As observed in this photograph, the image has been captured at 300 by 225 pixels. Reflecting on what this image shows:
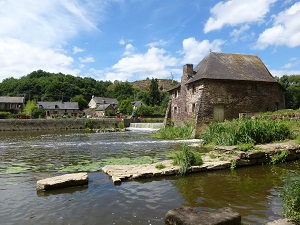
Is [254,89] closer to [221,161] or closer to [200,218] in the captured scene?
[221,161]

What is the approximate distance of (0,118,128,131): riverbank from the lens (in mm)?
41594

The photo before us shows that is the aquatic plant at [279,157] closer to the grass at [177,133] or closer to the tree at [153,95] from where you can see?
the grass at [177,133]

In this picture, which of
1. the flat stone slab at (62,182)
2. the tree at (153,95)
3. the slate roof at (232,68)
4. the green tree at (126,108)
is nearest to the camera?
the flat stone slab at (62,182)

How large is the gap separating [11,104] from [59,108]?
13.4m

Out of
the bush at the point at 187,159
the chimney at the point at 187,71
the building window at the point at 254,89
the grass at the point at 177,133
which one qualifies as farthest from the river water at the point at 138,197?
the chimney at the point at 187,71

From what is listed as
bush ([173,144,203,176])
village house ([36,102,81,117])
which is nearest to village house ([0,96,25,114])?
village house ([36,102,81,117])

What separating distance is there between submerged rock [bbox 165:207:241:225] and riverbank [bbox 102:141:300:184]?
3.19 m

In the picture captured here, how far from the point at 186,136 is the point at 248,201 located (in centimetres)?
1606

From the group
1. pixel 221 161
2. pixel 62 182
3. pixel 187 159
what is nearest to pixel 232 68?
pixel 221 161

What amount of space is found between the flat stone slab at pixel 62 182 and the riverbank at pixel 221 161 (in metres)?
0.92

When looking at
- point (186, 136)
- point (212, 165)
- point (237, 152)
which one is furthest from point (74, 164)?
point (186, 136)

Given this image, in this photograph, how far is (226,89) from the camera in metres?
22.9

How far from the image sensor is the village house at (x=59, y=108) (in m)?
81.0

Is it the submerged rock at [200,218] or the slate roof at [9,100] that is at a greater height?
the slate roof at [9,100]
